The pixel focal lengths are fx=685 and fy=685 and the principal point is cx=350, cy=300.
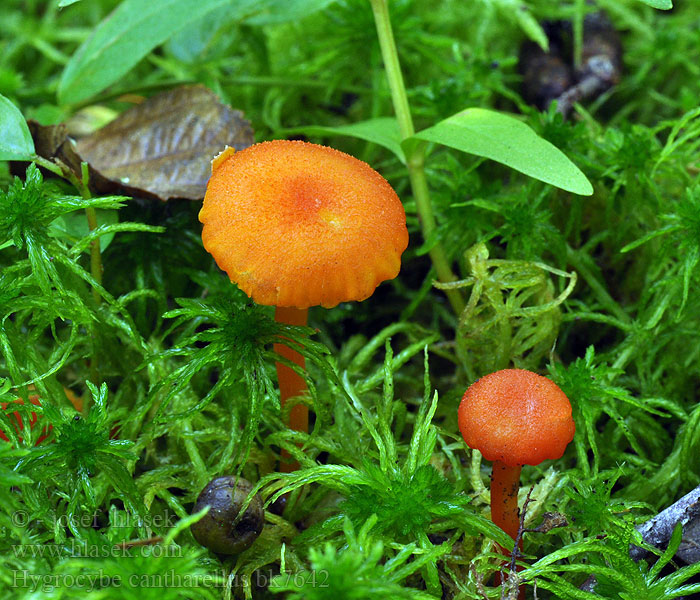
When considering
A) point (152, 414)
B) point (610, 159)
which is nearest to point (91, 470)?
point (152, 414)

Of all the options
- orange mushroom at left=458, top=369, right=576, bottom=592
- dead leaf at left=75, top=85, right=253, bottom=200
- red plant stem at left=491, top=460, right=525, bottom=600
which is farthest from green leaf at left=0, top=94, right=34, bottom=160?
red plant stem at left=491, top=460, right=525, bottom=600

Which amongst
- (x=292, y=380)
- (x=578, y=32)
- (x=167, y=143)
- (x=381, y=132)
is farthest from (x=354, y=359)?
(x=578, y=32)

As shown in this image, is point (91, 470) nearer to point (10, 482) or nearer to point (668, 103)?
point (10, 482)

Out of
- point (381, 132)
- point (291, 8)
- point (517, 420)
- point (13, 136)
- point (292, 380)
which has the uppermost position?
point (291, 8)

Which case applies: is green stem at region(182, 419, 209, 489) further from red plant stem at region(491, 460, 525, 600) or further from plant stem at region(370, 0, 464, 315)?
plant stem at region(370, 0, 464, 315)

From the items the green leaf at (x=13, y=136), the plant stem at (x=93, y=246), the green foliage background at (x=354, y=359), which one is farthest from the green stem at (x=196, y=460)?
the green leaf at (x=13, y=136)

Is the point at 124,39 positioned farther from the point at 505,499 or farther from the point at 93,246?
the point at 505,499

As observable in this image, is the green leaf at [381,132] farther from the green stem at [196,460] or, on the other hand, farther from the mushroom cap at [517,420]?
the green stem at [196,460]
